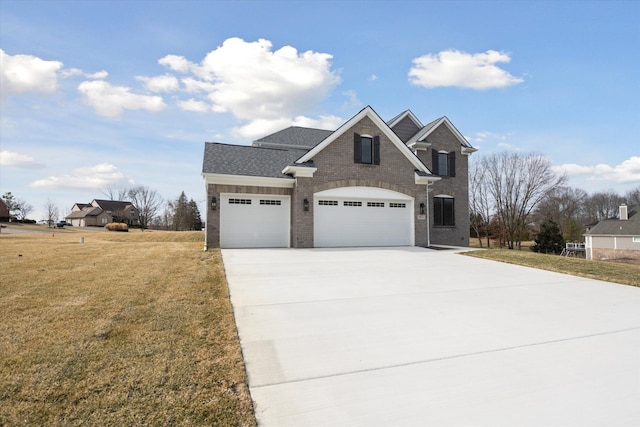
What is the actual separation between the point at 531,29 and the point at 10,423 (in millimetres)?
16525

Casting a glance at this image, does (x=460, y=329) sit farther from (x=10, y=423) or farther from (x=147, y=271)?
(x=147, y=271)

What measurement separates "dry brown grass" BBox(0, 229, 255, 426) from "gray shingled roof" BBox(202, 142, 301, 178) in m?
8.22

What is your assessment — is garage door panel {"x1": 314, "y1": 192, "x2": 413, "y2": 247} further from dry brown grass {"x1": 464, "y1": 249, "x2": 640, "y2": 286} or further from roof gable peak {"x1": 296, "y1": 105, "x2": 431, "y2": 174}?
dry brown grass {"x1": 464, "y1": 249, "x2": 640, "y2": 286}

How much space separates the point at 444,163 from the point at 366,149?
7.68 m

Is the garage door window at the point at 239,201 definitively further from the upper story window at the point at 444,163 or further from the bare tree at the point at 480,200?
the bare tree at the point at 480,200

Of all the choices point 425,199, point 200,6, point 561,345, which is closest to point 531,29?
point 425,199

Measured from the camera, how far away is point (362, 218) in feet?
54.1

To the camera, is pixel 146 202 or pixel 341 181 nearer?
pixel 341 181

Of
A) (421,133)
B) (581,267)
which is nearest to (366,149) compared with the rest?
(421,133)

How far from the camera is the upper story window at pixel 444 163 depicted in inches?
842

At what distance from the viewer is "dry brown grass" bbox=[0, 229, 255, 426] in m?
2.78

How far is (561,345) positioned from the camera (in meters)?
4.38

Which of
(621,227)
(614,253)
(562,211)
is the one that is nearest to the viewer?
(614,253)

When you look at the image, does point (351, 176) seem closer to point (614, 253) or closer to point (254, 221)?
point (254, 221)
